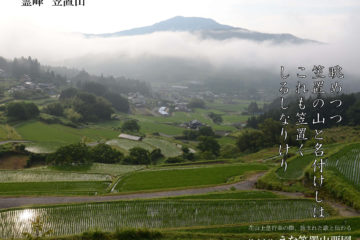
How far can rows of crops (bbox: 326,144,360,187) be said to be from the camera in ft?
69.6

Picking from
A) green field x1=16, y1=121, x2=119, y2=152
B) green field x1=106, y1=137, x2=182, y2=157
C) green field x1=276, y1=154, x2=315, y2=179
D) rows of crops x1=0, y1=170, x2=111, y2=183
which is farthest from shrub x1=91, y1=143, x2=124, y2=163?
green field x1=276, y1=154, x2=315, y2=179

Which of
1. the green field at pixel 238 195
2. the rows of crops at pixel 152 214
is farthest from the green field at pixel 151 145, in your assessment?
the rows of crops at pixel 152 214

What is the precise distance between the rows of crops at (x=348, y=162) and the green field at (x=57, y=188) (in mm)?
19831

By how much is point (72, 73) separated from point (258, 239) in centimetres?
19896

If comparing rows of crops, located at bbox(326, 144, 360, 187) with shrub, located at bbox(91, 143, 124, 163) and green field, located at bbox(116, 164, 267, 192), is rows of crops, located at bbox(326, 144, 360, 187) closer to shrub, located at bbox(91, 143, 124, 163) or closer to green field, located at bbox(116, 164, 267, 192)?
green field, located at bbox(116, 164, 267, 192)

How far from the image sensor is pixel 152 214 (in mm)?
17875

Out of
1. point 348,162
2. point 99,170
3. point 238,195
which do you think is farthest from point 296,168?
point 99,170

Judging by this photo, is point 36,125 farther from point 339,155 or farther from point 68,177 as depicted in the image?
point 339,155

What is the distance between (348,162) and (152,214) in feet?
58.7

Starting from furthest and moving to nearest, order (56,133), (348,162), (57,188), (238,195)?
(56,133) < (57,188) < (348,162) < (238,195)

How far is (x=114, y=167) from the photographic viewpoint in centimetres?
3422

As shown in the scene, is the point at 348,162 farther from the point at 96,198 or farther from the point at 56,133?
the point at 56,133

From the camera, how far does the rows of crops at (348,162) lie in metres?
21.2

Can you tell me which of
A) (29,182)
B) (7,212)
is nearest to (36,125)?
(29,182)
